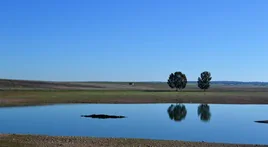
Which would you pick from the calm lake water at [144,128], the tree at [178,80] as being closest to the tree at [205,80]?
the tree at [178,80]

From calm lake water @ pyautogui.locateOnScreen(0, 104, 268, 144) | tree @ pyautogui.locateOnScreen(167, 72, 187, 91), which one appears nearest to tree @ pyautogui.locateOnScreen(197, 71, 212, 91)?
tree @ pyautogui.locateOnScreen(167, 72, 187, 91)

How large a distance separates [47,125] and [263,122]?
29.9 metres

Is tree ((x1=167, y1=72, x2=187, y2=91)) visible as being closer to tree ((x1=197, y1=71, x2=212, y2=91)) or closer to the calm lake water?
tree ((x1=197, y1=71, x2=212, y2=91))

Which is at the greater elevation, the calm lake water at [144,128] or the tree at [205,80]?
the tree at [205,80]

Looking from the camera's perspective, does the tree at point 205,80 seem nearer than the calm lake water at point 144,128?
No

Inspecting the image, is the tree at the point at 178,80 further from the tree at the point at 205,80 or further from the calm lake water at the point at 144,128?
the calm lake water at the point at 144,128

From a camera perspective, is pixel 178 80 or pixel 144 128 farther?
pixel 178 80

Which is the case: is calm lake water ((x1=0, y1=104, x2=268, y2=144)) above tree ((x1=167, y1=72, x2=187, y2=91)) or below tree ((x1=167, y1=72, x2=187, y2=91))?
below

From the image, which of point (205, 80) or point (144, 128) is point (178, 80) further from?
point (144, 128)

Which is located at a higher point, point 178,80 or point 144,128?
point 178,80

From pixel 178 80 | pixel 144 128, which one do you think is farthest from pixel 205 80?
pixel 144 128

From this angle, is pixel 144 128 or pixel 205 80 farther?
pixel 205 80

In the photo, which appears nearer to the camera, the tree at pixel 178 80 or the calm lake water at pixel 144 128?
the calm lake water at pixel 144 128

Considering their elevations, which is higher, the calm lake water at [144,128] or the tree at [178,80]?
the tree at [178,80]
